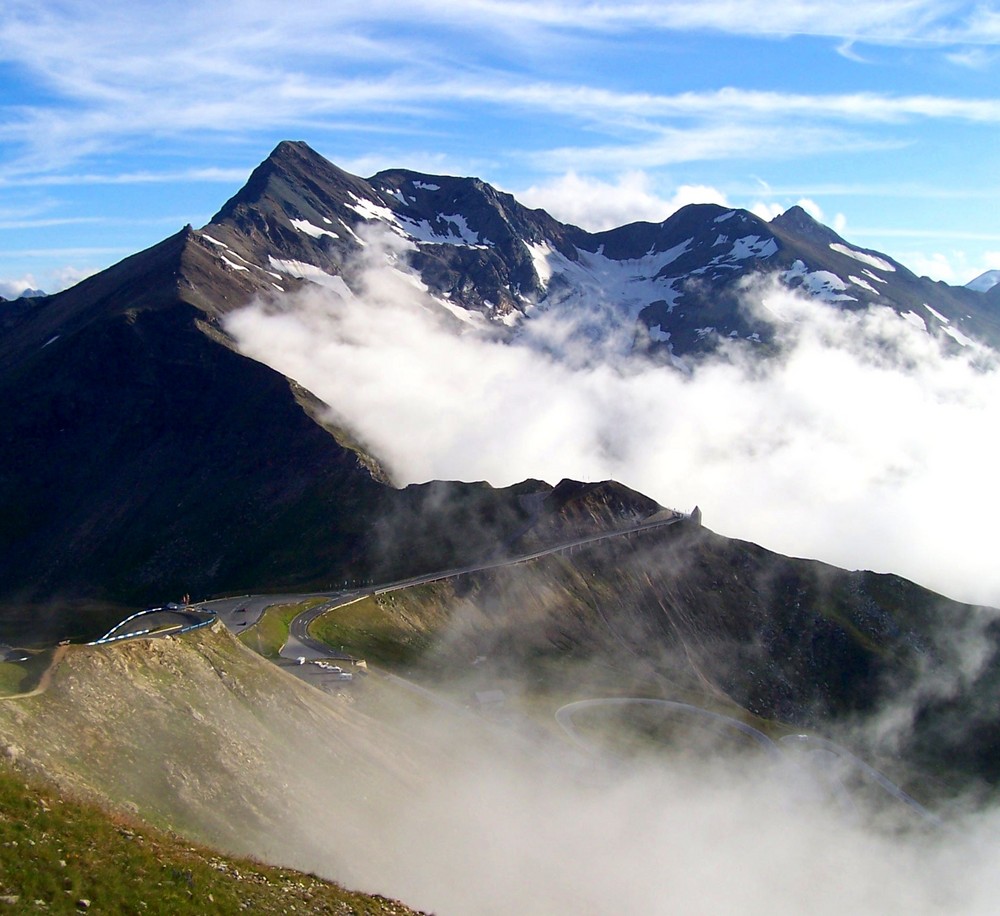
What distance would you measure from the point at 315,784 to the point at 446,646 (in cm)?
5304

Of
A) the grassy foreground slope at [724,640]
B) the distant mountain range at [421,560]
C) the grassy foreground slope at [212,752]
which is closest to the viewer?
the grassy foreground slope at [212,752]

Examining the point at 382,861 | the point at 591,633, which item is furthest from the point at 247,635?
the point at 591,633

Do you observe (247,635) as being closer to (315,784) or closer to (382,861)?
(315,784)

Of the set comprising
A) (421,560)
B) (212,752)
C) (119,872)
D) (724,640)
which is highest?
(119,872)

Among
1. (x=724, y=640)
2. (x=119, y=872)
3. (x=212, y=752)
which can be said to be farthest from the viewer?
(x=724, y=640)

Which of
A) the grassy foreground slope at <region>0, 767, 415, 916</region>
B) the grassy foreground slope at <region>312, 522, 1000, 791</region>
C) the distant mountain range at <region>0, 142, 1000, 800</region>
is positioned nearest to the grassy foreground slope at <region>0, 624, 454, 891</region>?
the grassy foreground slope at <region>0, 767, 415, 916</region>

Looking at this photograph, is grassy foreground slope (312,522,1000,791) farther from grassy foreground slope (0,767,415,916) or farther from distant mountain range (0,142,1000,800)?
Answer: grassy foreground slope (0,767,415,916)

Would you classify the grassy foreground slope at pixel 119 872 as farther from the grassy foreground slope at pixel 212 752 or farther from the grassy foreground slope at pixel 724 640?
the grassy foreground slope at pixel 724 640

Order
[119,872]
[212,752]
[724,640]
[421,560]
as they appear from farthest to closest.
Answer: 1. [724,640]
2. [421,560]
3. [212,752]
4. [119,872]

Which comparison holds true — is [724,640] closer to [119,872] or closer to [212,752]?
[212,752]

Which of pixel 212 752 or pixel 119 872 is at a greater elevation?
pixel 119 872

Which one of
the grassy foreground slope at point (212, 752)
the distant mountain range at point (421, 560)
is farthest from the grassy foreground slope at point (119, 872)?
the distant mountain range at point (421, 560)

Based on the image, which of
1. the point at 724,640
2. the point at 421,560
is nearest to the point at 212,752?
the point at 421,560

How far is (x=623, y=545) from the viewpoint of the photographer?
143625 millimetres
